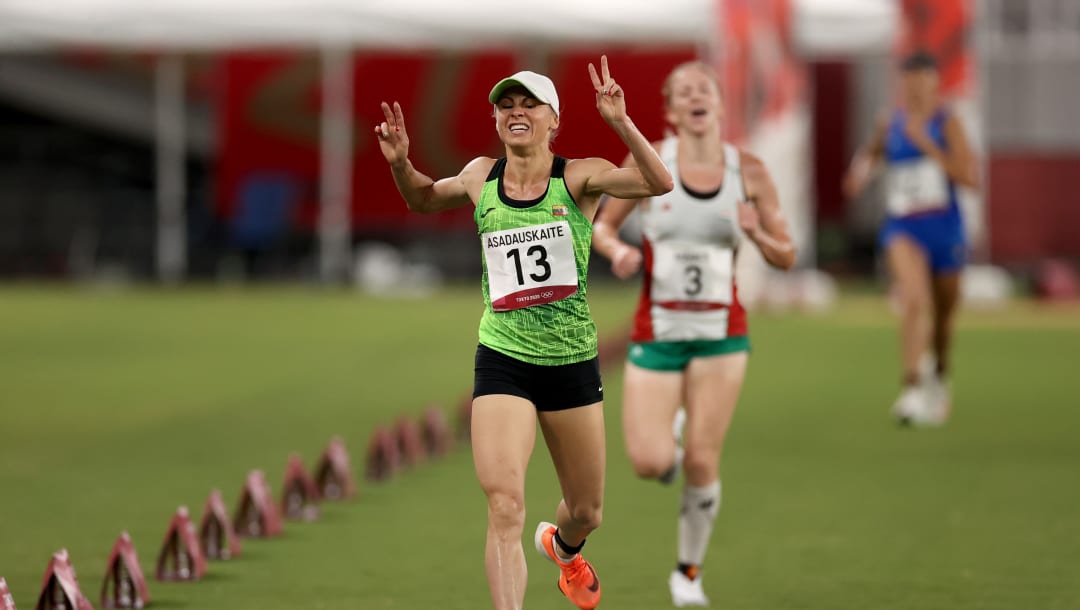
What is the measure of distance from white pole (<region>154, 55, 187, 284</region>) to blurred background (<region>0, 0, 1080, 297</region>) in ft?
0.22

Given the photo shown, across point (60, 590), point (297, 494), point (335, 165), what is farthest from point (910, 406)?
point (335, 165)

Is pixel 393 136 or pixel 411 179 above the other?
pixel 393 136

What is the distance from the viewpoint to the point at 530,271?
674cm

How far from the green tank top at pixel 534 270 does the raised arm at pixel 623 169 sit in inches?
5.9

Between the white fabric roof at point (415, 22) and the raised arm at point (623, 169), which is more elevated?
the white fabric roof at point (415, 22)

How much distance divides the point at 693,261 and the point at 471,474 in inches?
156

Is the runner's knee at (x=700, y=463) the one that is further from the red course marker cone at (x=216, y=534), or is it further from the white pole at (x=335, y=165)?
the white pole at (x=335, y=165)

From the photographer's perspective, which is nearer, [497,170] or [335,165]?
[497,170]

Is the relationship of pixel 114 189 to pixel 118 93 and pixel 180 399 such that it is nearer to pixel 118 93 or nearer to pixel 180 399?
pixel 118 93

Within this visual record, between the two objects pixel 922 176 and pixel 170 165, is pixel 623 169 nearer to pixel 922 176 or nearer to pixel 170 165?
pixel 922 176

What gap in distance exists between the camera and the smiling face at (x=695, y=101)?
8.41 metres

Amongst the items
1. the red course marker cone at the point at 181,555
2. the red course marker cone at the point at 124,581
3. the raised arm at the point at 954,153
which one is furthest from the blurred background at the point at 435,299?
the raised arm at the point at 954,153

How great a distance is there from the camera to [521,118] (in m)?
6.71

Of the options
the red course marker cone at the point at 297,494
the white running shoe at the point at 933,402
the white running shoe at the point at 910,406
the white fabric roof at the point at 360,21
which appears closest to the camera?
the red course marker cone at the point at 297,494
